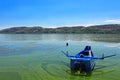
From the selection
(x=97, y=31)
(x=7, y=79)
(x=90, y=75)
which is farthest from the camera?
(x=97, y=31)

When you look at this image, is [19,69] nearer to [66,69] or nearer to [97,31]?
[66,69]

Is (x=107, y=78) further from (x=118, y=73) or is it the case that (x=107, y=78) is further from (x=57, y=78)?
(x=57, y=78)

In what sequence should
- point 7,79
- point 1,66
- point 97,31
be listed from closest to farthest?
1. point 7,79
2. point 1,66
3. point 97,31

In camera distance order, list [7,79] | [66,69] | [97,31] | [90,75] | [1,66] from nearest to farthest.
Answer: [7,79] < [90,75] < [66,69] < [1,66] < [97,31]

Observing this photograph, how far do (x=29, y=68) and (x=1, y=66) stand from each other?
3.19m

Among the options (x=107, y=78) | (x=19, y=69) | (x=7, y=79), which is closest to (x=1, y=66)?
(x=19, y=69)

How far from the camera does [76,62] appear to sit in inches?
757

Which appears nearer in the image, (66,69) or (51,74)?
(51,74)

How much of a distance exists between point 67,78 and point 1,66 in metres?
8.36

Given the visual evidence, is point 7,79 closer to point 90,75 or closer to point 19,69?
point 19,69

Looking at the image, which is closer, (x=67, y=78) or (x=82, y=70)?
(x=67, y=78)

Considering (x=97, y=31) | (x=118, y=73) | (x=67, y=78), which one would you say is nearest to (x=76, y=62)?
(x=67, y=78)

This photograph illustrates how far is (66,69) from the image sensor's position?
20.9 metres

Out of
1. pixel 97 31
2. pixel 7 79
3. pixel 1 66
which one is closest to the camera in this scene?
pixel 7 79
